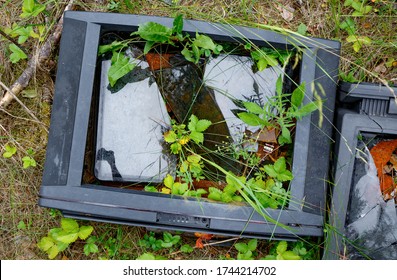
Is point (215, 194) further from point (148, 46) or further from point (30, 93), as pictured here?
point (30, 93)

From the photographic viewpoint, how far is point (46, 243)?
2.46 meters

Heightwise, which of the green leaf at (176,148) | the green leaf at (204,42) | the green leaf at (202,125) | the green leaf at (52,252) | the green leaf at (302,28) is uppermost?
the green leaf at (302,28)

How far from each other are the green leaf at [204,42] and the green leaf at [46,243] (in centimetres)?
127

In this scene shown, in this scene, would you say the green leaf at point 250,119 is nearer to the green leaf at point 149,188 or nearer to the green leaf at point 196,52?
the green leaf at point 196,52

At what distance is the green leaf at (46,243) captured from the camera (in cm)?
246

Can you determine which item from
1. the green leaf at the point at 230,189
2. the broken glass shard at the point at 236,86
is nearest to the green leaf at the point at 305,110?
the broken glass shard at the point at 236,86

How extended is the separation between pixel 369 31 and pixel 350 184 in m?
1.02

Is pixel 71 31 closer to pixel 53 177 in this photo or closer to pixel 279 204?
pixel 53 177

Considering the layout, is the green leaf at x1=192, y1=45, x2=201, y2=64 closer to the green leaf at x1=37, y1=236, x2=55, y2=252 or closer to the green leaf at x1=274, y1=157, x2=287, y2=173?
the green leaf at x1=274, y1=157, x2=287, y2=173

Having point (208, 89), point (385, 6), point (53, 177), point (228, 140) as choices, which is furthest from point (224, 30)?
point (385, 6)

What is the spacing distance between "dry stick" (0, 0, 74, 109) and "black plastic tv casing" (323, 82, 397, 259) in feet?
4.80

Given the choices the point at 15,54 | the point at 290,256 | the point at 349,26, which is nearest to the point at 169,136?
the point at 290,256

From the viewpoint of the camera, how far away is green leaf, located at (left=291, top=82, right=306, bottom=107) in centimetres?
187

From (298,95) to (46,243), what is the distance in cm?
147
